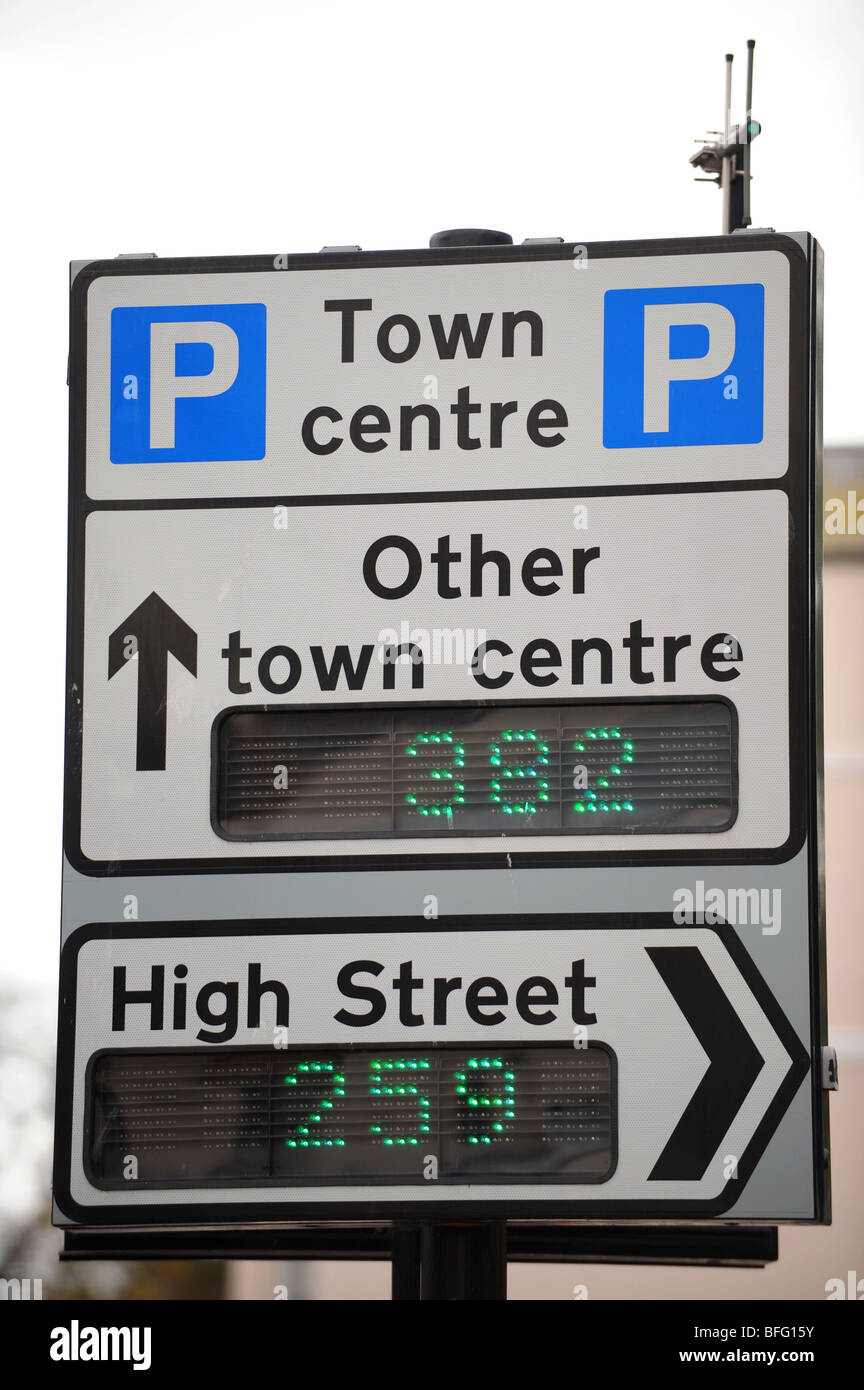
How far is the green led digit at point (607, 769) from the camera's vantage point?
156 inches

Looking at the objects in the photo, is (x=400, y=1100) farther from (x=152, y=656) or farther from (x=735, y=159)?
(x=735, y=159)

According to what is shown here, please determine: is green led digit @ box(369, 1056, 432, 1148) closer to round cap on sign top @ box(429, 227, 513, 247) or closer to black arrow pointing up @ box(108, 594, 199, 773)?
black arrow pointing up @ box(108, 594, 199, 773)

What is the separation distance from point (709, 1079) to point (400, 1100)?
0.65 metres

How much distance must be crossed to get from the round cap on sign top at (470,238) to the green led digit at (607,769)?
1227 millimetres

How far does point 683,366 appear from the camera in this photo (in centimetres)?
414

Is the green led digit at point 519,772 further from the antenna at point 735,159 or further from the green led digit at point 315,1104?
the antenna at point 735,159

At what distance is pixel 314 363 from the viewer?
4254 mm

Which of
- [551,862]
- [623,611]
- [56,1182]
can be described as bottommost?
[56,1182]

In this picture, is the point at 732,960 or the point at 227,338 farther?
the point at 227,338

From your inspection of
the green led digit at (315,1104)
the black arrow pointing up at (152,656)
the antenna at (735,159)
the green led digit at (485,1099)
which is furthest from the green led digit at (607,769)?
the antenna at (735,159)

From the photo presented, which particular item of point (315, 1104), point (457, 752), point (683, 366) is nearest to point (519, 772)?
point (457, 752)
